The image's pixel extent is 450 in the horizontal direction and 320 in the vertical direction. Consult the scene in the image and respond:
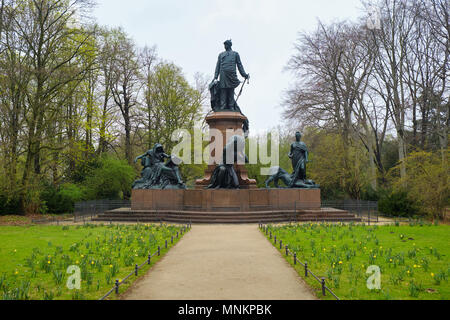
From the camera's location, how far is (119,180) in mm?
29672

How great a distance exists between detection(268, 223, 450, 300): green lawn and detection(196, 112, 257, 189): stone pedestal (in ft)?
22.5

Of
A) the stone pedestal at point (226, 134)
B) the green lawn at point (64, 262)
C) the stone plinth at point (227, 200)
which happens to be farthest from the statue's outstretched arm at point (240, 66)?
the green lawn at point (64, 262)

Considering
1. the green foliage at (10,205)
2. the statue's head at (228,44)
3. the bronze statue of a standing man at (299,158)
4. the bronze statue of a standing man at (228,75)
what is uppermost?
the statue's head at (228,44)

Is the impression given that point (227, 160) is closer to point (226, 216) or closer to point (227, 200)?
point (227, 200)

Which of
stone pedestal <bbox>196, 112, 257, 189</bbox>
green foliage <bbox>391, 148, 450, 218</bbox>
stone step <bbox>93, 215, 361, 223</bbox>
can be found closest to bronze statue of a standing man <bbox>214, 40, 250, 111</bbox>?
stone pedestal <bbox>196, 112, 257, 189</bbox>

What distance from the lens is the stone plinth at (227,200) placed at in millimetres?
19016

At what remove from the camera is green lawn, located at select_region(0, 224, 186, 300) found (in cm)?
621

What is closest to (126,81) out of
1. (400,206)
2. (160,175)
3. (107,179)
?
(107,179)

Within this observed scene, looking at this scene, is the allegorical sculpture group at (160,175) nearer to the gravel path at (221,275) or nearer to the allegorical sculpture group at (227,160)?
the allegorical sculpture group at (227,160)

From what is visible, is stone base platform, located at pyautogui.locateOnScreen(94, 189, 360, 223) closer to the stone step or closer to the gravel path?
the stone step

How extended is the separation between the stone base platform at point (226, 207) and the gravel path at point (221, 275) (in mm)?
6506

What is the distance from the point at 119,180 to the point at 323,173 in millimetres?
17068

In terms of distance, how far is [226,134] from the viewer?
21.4m

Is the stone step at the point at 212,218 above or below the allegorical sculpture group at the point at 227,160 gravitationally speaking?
below
